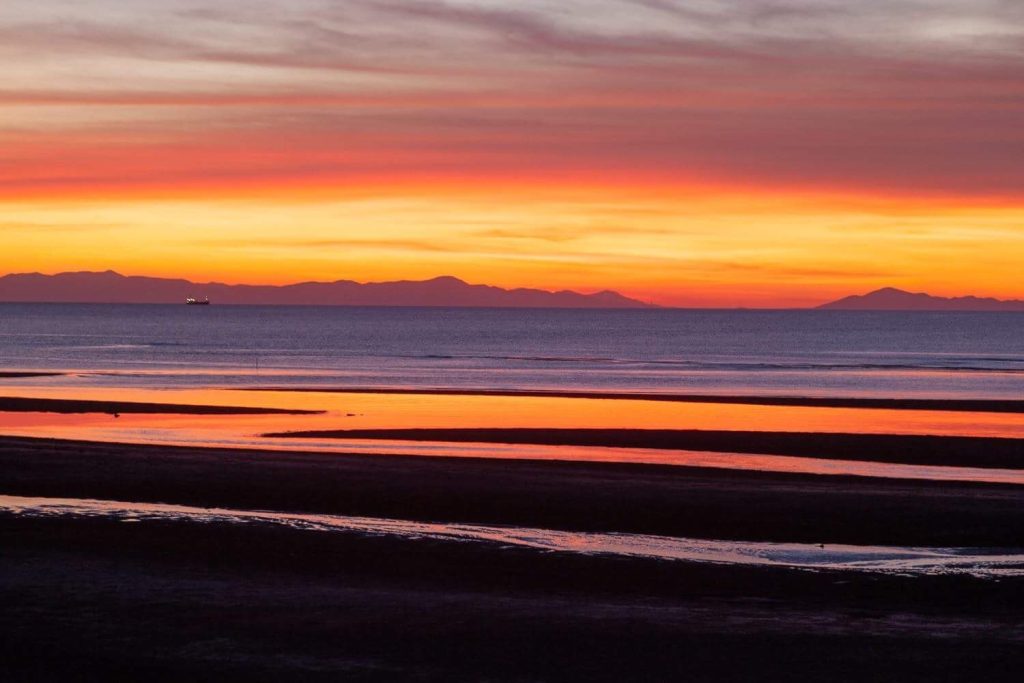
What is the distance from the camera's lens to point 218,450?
32.0 metres

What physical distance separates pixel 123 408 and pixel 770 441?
2305cm

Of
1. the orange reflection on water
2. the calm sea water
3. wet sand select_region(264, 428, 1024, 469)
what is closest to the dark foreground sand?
wet sand select_region(264, 428, 1024, 469)

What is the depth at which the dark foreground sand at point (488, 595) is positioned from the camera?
13.1 metres

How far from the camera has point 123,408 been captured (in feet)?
153

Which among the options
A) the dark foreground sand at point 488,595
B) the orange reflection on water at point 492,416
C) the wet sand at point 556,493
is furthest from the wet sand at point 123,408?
the dark foreground sand at point 488,595

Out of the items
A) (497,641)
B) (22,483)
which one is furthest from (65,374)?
(497,641)

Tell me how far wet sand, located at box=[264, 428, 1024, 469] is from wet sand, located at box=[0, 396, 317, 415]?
804 cm

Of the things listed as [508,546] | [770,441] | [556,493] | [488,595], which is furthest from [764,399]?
[488,595]

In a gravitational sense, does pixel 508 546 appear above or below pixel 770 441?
below

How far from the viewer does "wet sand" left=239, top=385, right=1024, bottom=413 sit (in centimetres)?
5078

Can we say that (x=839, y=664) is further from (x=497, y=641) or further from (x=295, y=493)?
(x=295, y=493)

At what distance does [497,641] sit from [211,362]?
243ft

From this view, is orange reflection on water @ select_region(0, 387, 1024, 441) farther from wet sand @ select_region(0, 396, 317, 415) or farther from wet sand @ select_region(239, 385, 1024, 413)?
wet sand @ select_region(239, 385, 1024, 413)

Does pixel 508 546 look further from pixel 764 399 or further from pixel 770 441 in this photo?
pixel 764 399
